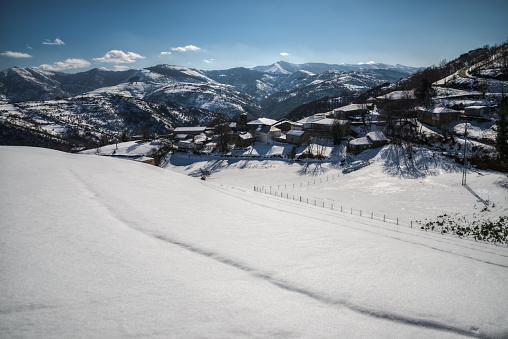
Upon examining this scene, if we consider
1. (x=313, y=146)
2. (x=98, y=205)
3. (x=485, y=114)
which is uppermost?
(x=485, y=114)

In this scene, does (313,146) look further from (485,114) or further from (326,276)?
(326,276)

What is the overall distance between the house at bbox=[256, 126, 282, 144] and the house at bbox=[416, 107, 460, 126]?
116 feet

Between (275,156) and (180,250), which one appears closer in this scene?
(180,250)

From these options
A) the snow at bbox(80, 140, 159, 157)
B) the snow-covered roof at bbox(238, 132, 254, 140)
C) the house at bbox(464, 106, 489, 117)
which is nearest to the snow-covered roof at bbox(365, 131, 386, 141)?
the house at bbox(464, 106, 489, 117)

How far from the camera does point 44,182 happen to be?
29.5 feet

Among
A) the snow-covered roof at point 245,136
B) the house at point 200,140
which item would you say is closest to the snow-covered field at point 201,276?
the snow-covered roof at point 245,136

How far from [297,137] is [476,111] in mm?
38428

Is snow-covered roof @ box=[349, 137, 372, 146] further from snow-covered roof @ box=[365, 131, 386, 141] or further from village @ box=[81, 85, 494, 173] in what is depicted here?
snow-covered roof @ box=[365, 131, 386, 141]

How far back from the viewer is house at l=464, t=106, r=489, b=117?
52656 millimetres

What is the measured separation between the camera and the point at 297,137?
62.2 metres

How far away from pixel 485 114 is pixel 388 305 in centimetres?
7020

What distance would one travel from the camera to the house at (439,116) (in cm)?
5309

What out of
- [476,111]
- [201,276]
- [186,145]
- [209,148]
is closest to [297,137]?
[209,148]


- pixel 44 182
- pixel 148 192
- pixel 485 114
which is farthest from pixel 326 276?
pixel 485 114
